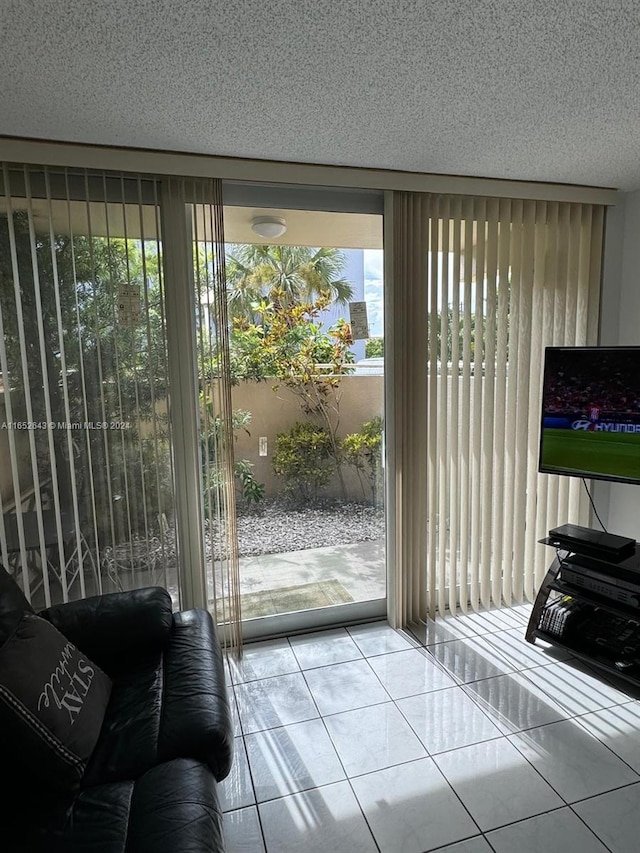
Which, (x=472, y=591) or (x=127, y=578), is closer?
(x=127, y=578)

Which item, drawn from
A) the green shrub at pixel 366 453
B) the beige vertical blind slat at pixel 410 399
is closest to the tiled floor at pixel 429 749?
the beige vertical blind slat at pixel 410 399

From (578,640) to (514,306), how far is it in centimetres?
179

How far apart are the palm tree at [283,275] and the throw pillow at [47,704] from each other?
→ 1.76 meters

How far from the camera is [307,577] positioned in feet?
10.5

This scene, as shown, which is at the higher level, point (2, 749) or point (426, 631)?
point (2, 749)

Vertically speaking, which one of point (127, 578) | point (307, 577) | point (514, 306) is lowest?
point (307, 577)

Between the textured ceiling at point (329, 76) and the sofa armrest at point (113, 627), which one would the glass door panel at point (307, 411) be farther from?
the sofa armrest at point (113, 627)

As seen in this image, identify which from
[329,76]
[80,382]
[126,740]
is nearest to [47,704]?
[126,740]

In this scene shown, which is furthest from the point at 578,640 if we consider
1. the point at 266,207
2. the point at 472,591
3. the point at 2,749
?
the point at 266,207

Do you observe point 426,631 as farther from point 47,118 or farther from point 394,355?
point 47,118

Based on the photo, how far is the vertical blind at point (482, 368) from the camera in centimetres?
289

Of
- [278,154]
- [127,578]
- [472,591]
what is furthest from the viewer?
[472,591]

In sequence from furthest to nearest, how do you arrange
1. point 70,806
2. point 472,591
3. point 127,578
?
point 472,591 → point 127,578 → point 70,806

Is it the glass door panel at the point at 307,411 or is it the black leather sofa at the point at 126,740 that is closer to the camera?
the black leather sofa at the point at 126,740
